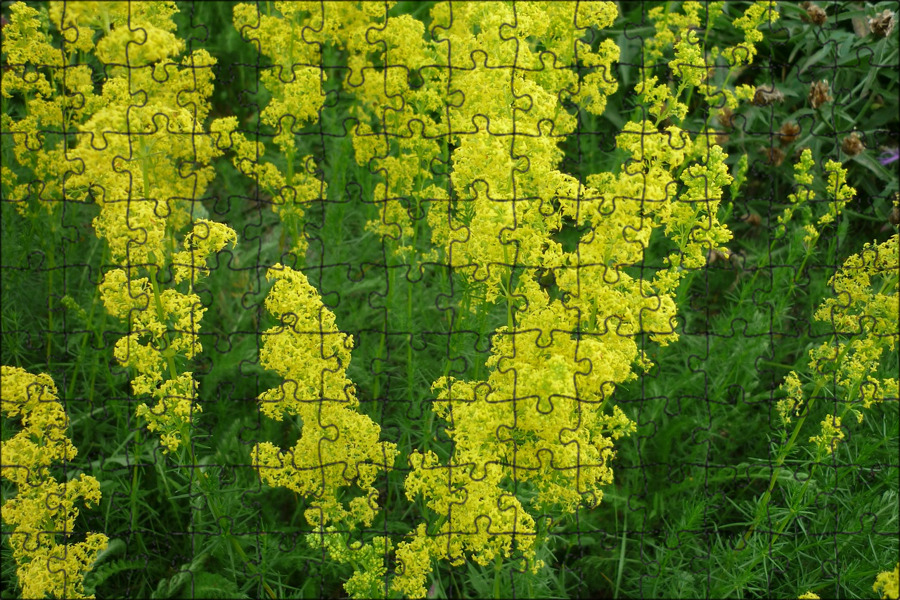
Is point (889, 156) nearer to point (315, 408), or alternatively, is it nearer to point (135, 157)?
point (315, 408)

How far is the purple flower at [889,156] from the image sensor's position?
18.7ft

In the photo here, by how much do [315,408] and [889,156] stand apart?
475cm

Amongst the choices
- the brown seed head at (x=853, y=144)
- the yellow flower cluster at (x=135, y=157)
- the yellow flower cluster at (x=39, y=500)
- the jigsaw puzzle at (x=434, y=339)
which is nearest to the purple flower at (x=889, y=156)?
the jigsaw puzzle at (x=434, y=339)

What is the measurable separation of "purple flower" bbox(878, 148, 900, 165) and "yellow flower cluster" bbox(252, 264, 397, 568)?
433 centimetres

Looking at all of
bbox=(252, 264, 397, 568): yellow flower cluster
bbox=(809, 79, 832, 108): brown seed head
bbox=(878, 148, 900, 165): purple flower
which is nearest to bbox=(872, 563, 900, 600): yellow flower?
bbox=(252, 264, 397, 568): yellow flower cluster

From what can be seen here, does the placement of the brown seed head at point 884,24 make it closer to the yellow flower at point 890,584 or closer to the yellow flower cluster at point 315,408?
the yellow flower at point 890,584

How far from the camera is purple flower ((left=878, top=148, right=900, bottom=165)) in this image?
18.7ft

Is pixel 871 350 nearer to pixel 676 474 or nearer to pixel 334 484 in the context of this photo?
pixel 676 474

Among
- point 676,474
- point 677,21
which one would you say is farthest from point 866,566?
point 677,21

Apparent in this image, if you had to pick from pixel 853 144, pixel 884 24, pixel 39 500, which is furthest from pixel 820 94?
pixel 39 500

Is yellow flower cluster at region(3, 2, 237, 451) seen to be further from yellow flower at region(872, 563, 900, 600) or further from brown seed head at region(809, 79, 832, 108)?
brown seed head at region(809, 79, 832, 108)

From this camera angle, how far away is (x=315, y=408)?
3248 mm

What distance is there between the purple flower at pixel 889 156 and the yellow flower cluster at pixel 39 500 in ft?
17.7

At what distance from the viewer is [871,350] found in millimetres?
3479
